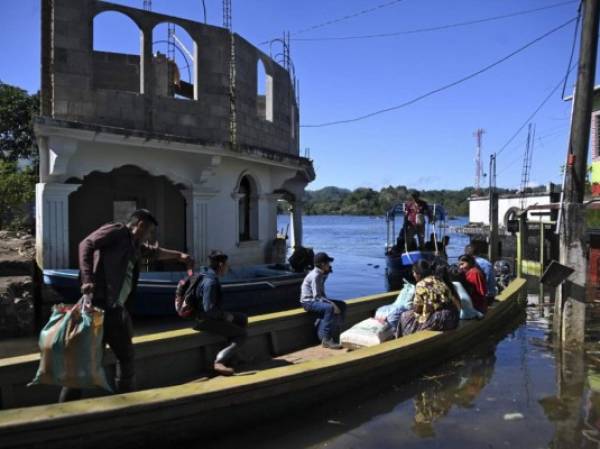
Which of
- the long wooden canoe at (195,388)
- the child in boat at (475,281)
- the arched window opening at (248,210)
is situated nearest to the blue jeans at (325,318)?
the long wooden canoe at (195,388)

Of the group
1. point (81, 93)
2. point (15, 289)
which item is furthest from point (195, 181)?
point (15, 289)

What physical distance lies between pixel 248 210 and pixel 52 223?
517cm

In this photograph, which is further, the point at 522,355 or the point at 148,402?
the point at 522,355

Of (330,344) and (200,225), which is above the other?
(200,225)

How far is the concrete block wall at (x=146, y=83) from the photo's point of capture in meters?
9.18

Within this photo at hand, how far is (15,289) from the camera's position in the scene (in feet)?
28.7

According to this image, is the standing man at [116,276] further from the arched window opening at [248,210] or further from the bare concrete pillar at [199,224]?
the arched window opening at [248,210]

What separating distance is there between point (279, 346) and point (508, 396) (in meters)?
3.00

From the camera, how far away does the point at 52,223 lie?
9086mm

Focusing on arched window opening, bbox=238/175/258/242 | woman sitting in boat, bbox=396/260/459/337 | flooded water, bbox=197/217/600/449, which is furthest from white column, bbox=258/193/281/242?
flooded water, bbox=197/217/600/449

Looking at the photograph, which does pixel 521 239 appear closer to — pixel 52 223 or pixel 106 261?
pixel 52 223

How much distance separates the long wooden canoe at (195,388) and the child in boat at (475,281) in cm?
91

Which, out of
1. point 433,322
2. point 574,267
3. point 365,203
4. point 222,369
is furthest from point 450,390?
point 365,203

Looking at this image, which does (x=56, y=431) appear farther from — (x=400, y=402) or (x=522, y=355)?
(x=522, y=355)
